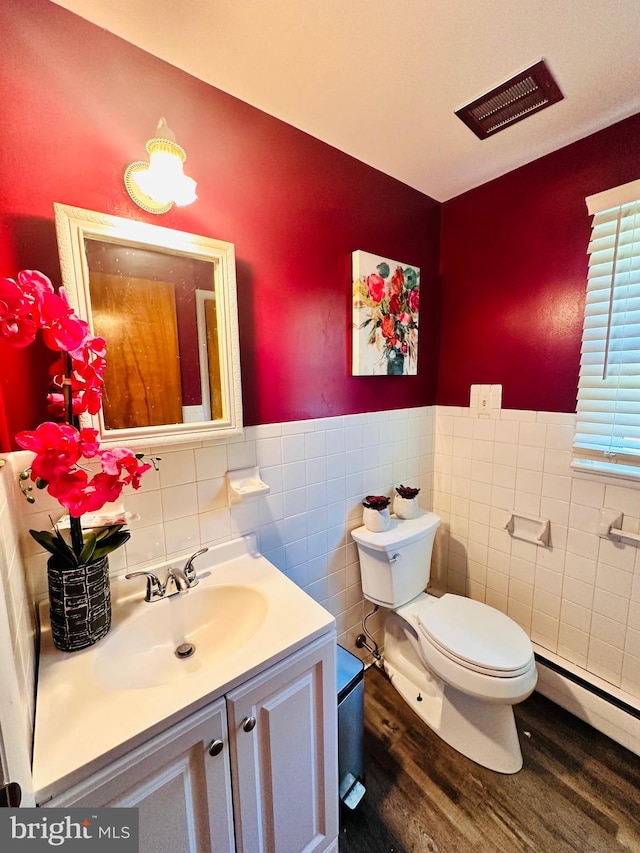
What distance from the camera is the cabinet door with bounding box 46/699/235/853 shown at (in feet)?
1.98

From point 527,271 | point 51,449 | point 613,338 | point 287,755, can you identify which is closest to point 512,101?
point 527,271

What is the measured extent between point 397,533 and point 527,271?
1.31m

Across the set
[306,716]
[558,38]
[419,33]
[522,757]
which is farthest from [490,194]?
[522,757]

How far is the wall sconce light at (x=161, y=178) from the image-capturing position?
2.88ft

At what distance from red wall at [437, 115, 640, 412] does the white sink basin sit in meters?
1.46

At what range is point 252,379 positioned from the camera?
4.02ft

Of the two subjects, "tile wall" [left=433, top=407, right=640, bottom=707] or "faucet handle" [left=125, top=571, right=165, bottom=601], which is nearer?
"faucet handle" [left=125, top=571, right=165, bottom=601]

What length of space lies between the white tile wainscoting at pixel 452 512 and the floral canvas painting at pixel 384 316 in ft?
0.79

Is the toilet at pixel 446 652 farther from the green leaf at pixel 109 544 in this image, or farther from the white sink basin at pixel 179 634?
the green leaf at pixel 109 544

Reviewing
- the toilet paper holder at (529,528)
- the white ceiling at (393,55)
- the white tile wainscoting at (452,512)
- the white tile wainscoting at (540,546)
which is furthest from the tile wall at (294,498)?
the white ceiling at (393,55)

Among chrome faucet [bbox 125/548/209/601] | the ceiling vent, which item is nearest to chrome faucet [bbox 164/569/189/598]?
chrome faucet [bbox 125/548/209/601]

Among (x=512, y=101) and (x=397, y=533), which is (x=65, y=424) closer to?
(x=397, y=533)

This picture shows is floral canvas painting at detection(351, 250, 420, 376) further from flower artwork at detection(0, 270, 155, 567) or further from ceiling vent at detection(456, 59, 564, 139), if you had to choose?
flower artwork at detection(0, 270, 155, 567)

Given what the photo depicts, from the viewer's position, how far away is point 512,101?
3.79 ft
